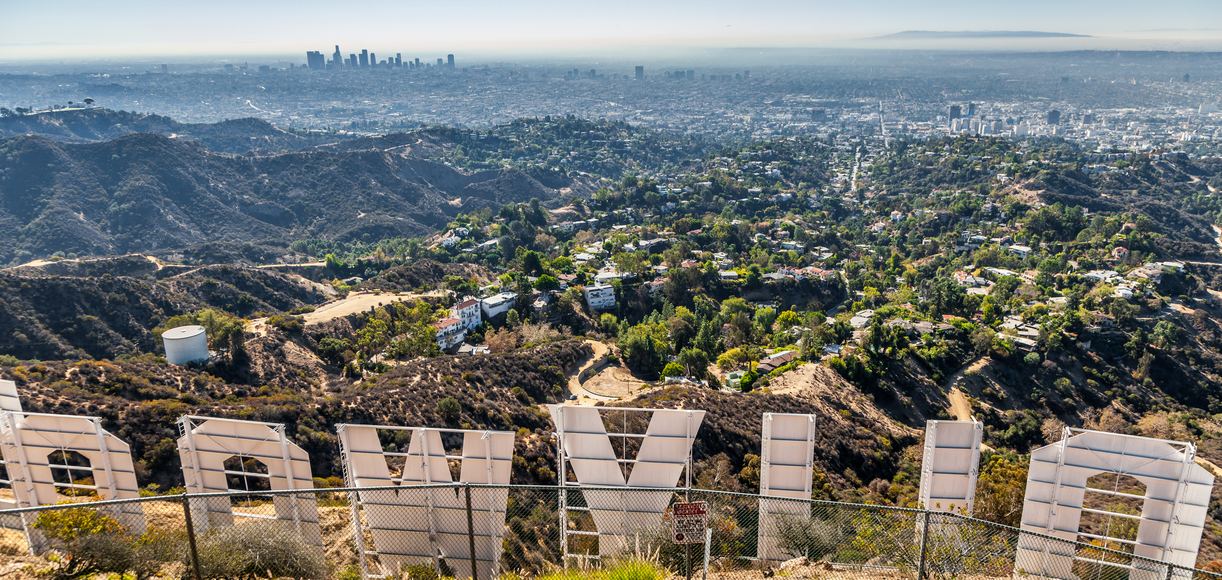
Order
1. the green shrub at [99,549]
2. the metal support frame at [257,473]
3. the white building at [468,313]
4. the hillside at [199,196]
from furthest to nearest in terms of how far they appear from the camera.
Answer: the hillside at [199,196] → the white building at [468,313] → the metal support frame at [257,473] → the green shrub at [99,549]

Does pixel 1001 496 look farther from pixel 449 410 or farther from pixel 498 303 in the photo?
pixel 498 303

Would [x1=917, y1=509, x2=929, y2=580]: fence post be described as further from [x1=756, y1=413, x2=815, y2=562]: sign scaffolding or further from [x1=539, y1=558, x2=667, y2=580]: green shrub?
[x1=539, y1=558, x2=667, y2=580]: green shrub

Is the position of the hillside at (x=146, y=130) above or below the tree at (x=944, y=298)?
above

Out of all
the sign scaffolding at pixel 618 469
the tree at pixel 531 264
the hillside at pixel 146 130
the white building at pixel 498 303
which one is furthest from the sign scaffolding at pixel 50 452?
the hillside at pixel 146 130

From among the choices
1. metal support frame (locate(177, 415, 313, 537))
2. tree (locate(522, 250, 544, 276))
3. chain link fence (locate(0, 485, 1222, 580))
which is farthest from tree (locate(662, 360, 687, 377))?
metal support frame (locate(177, 415, 313, 537))

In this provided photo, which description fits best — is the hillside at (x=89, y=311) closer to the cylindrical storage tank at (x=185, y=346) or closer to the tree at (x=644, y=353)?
the cylindrical storage tank at (x=185, y=346)

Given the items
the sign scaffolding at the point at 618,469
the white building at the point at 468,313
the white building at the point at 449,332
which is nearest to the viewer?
the sign scaffolding at the point at 618,469

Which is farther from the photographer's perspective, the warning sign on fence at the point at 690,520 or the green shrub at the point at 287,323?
the green shrub at the point at 287,323
